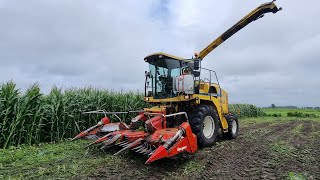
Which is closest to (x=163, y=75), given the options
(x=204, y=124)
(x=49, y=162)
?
(x=204, y=124)

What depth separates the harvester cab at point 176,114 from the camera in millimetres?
6269

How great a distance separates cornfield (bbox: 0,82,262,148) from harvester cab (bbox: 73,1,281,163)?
4.83 feet

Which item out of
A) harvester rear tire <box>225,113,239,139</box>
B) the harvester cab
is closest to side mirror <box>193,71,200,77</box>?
the harvester cab

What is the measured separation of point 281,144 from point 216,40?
4.06 meters

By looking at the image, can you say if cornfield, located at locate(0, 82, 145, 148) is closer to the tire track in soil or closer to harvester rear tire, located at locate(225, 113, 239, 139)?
harvester rear tire, located at locate(225, 113, 239, 139)

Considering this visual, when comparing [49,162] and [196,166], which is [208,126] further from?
[49,162]

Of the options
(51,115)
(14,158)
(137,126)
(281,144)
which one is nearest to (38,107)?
(51,115)

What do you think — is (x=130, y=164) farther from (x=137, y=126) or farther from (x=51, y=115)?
(x=51, y=115)

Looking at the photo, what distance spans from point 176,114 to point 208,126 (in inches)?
83.5

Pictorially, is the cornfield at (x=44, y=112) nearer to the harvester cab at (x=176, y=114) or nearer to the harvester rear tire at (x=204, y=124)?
the harvester cab at (x=176, y=114)

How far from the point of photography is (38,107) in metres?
8.80

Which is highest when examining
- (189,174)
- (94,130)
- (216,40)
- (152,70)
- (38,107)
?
(216,40)

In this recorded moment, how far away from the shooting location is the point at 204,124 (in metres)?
8.30

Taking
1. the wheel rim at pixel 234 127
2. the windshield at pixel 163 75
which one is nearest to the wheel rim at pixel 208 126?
the windshield at pixel 163 75
